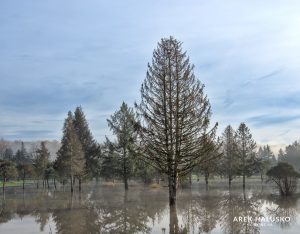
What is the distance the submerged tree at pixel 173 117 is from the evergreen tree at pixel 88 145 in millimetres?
40968

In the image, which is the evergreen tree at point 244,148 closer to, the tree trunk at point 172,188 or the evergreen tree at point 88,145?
the evergreen tree at point 88,145

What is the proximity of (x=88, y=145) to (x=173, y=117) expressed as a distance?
43119 mm

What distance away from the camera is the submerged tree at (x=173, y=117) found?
30.5 m

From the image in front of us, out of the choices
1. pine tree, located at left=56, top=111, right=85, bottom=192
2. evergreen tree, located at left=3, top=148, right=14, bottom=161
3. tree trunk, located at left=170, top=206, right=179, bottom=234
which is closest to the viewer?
tree trunk, located at left=170, top=206, right=179, bottom=234

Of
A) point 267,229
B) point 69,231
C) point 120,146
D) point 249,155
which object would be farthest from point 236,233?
point 249,155

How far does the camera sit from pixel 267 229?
19750 mm

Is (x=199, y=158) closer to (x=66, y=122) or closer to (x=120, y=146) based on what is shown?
(x=120, y=146)

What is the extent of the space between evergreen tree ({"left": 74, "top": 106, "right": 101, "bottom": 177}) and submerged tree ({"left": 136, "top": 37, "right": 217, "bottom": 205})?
41.0 meters

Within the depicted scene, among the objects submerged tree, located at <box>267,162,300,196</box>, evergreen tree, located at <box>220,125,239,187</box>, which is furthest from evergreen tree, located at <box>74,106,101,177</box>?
submerged tree, located at <box>267,162,300,196</box>

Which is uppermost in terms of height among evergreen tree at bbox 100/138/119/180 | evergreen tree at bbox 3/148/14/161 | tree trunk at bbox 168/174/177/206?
evergreen tree at bbox 3/148/14/161

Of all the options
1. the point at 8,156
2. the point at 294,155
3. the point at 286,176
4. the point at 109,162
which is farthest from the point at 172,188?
the point at 8,156

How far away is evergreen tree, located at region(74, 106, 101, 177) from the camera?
70906 mm

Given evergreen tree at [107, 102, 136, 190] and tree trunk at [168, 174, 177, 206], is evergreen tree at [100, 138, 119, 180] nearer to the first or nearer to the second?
evergreen tree at [107, 102, 136, 190]

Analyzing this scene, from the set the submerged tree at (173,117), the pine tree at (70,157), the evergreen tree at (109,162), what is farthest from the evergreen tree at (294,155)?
the submerged tree at (173,117)
